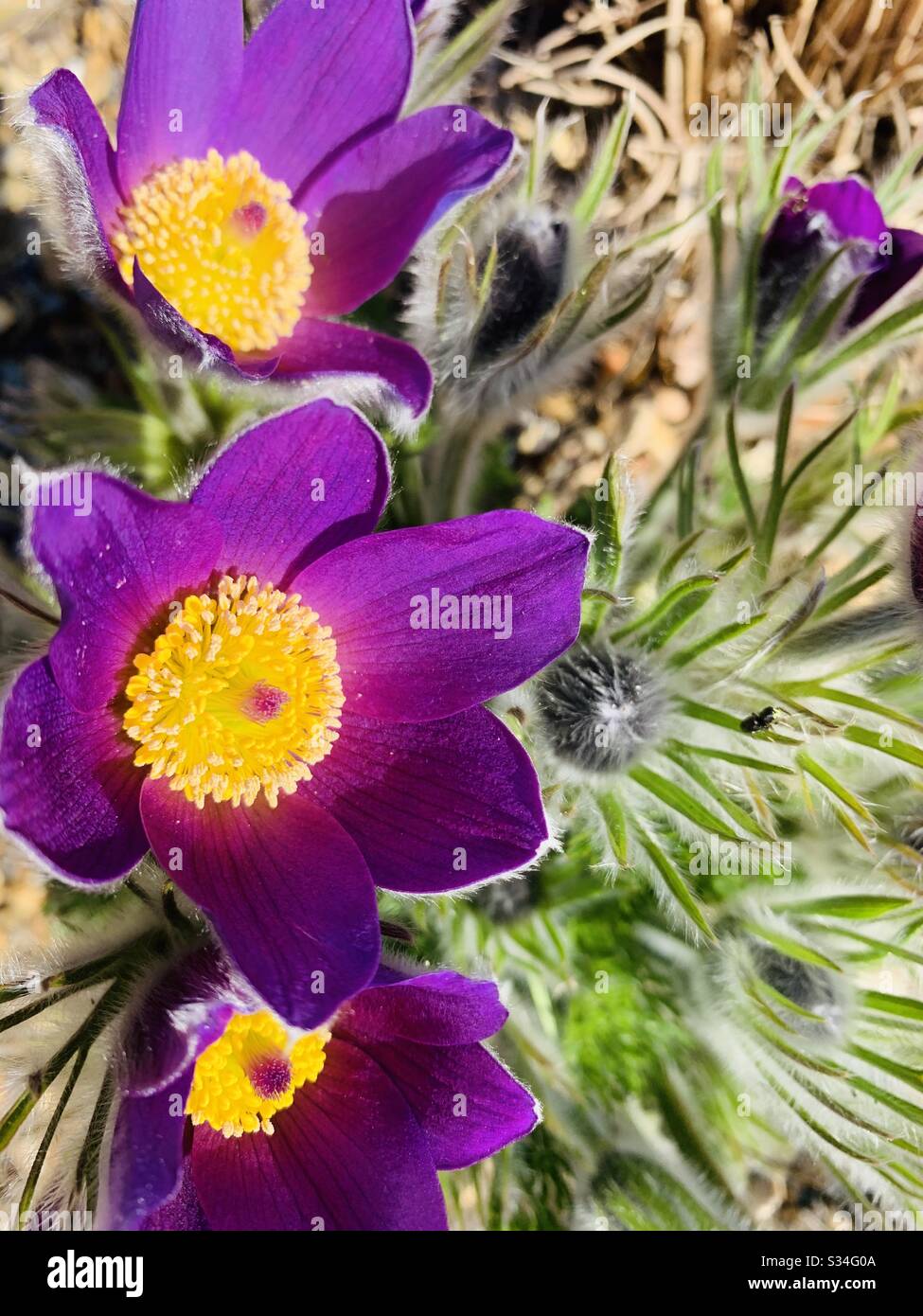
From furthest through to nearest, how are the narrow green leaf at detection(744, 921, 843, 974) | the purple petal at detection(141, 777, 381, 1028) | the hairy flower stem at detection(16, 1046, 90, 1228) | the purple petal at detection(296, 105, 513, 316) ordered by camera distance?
1. the narrow green leaf at detection(744, 921, 843, 974)
2. the purple petal at detection(296, 105, 513, 316)
3. the hairy flower stem at detection(16, 1046, 90, 1228)
4. the purple petal at detection(141, 777, 381, 1028)

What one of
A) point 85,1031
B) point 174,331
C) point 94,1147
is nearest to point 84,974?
point 85,1031

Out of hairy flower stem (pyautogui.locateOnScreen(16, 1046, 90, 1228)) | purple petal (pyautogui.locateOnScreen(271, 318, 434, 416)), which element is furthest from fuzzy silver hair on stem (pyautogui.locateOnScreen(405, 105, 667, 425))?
hairy flower stem (pyautogui.locateOnScreen(16, 1046, 90, 1228))

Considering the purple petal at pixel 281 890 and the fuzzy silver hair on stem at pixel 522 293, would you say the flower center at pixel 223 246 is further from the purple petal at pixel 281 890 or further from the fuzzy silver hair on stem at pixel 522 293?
the purple petal at pixel 281 890

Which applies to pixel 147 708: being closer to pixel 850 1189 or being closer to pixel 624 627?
pixel 624 627

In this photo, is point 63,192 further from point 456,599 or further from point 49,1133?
point 49,1133

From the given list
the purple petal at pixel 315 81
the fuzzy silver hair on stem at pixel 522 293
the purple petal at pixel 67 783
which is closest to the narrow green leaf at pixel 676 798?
the fuzzy silver hair on stem at pixel 522 293

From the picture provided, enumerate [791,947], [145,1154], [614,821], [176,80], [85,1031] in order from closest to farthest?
[145,1154] → [85,1031] → [176,80] → [614,821] → [791,947]

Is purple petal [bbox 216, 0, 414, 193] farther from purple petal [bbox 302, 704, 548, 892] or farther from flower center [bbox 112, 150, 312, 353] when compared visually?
purple petal [bbox 302, 704, 548, 892]

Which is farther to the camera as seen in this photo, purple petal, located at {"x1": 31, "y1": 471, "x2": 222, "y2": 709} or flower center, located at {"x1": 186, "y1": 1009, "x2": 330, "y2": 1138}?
flower center, located at {"x1": 186, "y1": 1009, "x2": 330, "y2": 1138}
